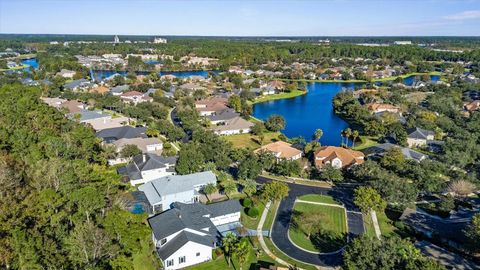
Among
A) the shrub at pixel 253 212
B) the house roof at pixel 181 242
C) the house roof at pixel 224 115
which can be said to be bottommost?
the shrub at pixel 253 212

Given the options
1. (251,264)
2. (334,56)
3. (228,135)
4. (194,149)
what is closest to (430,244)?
(251,264)

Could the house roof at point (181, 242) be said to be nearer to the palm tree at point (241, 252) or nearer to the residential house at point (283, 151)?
the palm tree at point (241, 252)

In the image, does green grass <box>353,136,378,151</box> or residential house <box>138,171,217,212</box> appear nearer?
residential house <box>138,171,217,212</box>

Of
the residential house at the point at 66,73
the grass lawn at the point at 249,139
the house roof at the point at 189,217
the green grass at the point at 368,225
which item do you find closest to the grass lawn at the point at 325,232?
the green grass at the point at 368,225

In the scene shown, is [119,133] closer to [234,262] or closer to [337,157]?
[337,157]

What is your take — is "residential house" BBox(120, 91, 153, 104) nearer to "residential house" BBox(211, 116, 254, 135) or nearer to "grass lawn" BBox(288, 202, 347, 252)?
"residential house" BBox(211, 116, 254, 135)

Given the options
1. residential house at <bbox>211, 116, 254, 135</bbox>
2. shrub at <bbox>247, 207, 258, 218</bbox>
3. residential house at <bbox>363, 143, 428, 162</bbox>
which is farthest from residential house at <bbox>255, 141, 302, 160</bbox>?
shrub at <bbox>247, 207, 258, 218</bbox>

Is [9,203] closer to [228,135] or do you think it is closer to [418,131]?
[228,135]
